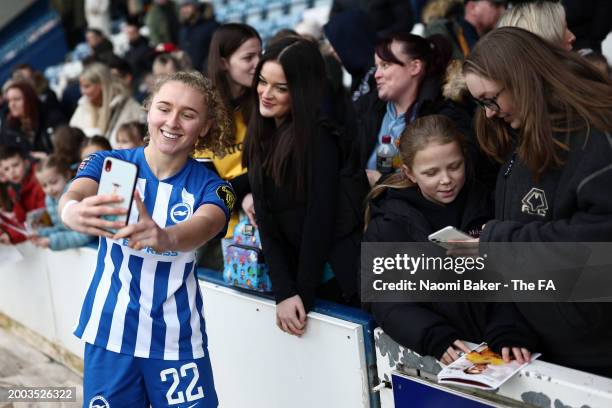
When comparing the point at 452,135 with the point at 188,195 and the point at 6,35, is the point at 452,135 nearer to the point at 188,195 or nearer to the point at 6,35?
the point at 188,195

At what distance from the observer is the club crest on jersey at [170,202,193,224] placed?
2129mm

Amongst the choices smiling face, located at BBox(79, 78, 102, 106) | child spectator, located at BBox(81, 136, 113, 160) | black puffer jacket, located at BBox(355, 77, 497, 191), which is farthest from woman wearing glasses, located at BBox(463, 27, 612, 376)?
smiling face, located at BBox(79, 78, 102, 106)

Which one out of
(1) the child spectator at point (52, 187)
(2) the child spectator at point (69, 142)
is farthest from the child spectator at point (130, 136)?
A: (2) the child spectator at point (69, 142)

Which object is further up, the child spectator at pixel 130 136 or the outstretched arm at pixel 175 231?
the child spectator at pixel 130 136

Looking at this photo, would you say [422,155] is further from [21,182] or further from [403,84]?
[21,182]

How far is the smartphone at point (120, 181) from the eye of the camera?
166cm

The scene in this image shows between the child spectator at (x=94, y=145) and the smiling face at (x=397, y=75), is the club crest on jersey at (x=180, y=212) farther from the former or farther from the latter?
the child spectator at (x=94, y=145)

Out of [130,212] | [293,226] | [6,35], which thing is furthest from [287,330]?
[6,35]

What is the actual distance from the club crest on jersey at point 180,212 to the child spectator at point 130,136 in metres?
1.98

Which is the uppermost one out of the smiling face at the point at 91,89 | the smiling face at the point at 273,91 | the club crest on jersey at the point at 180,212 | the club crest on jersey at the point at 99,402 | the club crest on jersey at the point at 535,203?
the smiling face at the point at 91,89

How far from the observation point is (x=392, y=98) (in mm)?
3000

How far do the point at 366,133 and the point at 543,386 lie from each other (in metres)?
1.55

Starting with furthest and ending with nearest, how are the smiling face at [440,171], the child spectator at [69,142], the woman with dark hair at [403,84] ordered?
the child spectator at [69,142] < the woman with dark hair at [403,84] < the smiling face at [440,171]

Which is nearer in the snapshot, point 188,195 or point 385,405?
point 188,195
